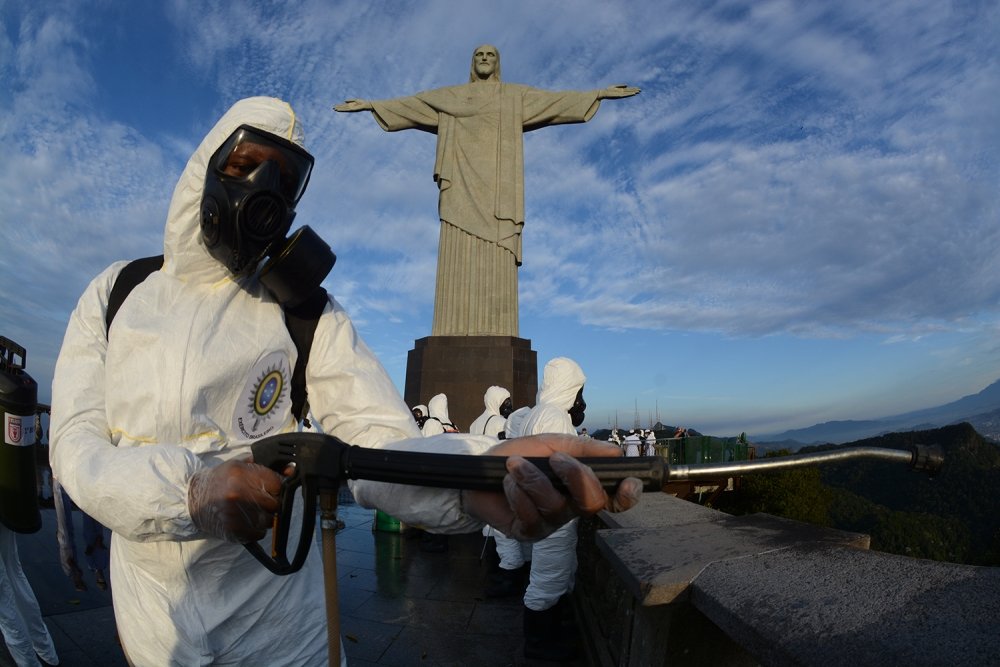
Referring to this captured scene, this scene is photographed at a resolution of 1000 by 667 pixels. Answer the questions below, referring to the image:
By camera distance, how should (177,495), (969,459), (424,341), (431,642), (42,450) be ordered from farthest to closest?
(969,459) < (424,341) < (42,450) < (431,642) < (177,495)

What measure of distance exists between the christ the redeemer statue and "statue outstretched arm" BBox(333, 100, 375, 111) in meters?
0.02

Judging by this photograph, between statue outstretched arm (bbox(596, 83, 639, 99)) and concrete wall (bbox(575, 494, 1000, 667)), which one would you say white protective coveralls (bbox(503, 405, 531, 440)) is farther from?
statue outstretched arm (bbox(596, 83, 639, 99))

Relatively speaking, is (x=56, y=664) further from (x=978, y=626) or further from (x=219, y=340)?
(x=978, y=626)

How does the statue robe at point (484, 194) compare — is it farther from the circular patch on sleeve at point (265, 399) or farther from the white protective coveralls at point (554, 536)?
the circular patch on sleeve at point (265, 399)

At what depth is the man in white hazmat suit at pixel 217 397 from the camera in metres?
1.29

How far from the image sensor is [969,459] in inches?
602

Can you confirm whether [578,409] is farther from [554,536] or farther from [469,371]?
[469,371]

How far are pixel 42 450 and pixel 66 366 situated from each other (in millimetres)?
5983

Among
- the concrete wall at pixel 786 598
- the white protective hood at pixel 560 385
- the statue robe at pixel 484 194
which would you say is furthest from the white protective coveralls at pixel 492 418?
the concrete wall at pixel 786 598

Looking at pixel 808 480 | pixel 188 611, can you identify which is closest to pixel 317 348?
pixel 188 611

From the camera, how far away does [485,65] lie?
1177 cm

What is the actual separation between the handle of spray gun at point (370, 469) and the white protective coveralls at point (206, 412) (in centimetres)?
26

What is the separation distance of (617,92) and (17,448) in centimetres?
1109

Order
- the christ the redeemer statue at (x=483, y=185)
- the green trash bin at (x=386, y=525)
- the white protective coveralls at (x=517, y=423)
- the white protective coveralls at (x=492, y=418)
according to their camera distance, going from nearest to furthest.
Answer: the white protective coveralls at (x=517, y=423) < the white protective coveralls at (x=492, y=418) < the green trash bin at (x=386, y=525) < the christ the redeemer statue at (x=483, y=185)
